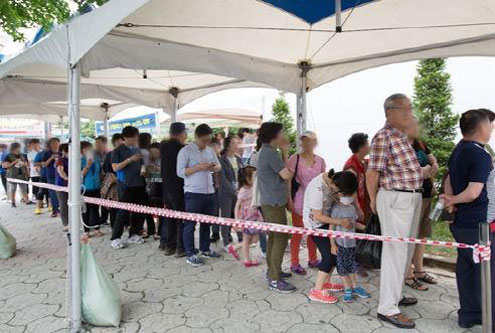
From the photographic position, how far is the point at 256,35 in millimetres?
3857

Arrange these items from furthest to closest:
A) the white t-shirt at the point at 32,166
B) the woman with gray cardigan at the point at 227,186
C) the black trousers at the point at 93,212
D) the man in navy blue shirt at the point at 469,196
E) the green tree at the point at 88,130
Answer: the green tree at the point at 88,130
the white t-shirt at the point at 32,166
the black trousers at the point at 93,212
the woman with gray cardigan at the point at 227,186
the man in navy blue shirt at the point at 469,196

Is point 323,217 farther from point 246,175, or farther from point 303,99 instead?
point 303,99

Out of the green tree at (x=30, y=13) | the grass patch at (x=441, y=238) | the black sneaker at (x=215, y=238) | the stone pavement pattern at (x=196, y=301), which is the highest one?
the green tree at (x=30, y=13)

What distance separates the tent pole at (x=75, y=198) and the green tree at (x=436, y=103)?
323 inches

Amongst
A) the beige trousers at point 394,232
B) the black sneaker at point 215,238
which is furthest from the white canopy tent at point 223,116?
the beige trousers at point 394,232

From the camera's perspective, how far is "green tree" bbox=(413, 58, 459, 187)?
8.91m

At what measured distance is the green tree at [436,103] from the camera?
351 inches

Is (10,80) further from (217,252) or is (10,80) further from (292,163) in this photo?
(292,163)

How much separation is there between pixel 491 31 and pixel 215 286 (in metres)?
3.75

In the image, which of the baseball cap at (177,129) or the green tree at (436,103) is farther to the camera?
the green tree at (436,103)

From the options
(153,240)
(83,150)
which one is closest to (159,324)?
(153,240)

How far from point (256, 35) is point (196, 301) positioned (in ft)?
8.92

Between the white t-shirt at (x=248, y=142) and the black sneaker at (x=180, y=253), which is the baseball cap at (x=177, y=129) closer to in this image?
the black sneaker at (x=180, y=253)

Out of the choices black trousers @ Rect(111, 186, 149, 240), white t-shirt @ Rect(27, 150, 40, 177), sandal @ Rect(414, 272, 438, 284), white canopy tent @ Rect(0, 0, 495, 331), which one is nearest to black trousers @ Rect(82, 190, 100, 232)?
black trousers @ Rect(111, 186, 149, 240)
